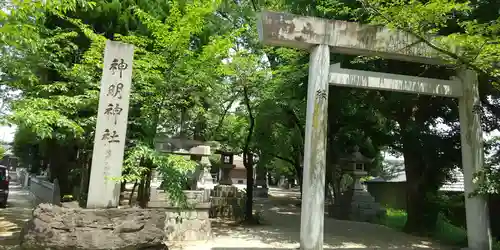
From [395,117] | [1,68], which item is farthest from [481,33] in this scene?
[1,68]

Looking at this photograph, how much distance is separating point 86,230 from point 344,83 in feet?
18.3

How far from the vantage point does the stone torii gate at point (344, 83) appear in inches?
280

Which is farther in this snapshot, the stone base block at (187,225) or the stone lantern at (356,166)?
the stone lantern at (356,166)

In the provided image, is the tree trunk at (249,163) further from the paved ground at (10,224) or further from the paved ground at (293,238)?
the paved ground at (10,224)

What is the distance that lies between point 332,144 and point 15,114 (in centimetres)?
1286

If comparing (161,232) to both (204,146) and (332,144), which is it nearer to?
(204,146)

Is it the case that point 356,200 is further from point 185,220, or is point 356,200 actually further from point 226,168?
point 185,220

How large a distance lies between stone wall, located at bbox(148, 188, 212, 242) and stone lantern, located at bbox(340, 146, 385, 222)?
8938mm

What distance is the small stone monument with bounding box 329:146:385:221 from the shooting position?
16.4 meters

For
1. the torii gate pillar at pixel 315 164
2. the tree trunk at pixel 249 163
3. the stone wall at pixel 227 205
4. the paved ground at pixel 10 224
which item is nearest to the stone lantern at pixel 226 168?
the stone wall at pixel 227 205

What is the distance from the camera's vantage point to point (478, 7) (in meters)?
8.84

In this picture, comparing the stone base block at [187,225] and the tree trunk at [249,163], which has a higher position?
the tree trunk at [249,163]

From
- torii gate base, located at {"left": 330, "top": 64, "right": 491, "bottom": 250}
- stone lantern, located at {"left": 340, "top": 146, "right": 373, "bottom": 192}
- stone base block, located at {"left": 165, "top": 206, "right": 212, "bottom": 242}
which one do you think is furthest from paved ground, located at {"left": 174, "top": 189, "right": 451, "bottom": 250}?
stone lantern, located at {"left": 340, "top": 146, "right": 373, "bottom": 192}

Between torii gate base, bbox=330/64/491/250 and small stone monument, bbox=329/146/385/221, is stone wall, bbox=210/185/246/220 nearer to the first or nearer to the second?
small stone monument, bbox=329/146/385/221
